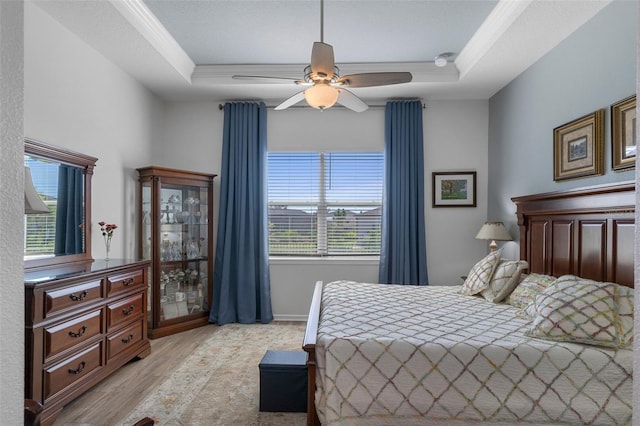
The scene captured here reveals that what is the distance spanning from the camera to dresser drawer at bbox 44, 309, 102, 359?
2273 millimetres

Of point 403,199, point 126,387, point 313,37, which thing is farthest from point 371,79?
point 126,387

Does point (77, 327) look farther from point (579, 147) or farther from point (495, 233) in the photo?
point (579, 147)

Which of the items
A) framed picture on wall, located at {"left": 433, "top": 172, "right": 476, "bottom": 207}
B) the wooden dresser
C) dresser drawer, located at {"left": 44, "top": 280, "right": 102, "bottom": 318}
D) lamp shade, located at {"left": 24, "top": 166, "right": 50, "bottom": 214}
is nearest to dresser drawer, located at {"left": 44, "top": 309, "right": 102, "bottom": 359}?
the wooden dresser

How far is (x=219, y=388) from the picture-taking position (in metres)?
2.81

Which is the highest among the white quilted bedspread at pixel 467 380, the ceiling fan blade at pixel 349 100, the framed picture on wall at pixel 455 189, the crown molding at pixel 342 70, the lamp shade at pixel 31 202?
the crown molding at pixel 342 70

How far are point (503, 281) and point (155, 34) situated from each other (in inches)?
147

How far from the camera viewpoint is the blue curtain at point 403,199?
456 cm

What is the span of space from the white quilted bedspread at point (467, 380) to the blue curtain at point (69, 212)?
2295 millimetres

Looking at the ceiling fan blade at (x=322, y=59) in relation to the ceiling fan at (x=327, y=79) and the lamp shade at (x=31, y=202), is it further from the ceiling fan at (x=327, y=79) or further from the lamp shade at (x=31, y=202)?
the lamp shade at (x=31, y=202)

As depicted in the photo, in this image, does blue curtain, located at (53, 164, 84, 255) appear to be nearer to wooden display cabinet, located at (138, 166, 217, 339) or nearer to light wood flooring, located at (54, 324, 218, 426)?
wooden display cabinet, located at (138, 166, 217, 339)

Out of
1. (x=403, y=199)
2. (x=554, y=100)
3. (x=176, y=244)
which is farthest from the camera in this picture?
(x=403, y=199)

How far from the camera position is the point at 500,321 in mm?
2420

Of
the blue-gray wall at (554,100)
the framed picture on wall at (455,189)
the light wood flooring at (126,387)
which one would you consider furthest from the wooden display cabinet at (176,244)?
the blue-gray wall at (554,100)

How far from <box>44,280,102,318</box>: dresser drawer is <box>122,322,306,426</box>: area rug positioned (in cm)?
83
